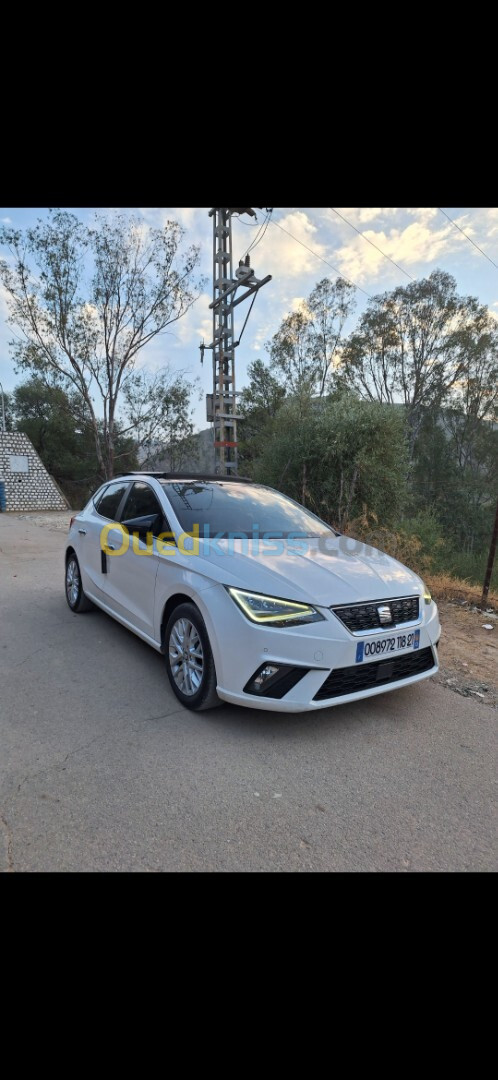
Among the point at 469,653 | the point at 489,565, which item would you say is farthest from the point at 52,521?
the point at 469,653

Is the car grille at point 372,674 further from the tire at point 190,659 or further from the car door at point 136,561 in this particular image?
the car door at point 136,561

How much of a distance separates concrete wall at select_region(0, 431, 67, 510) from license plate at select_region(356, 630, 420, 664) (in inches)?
1133

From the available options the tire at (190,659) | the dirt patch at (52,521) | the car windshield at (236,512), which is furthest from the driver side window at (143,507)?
the dirt patch at (52,521)

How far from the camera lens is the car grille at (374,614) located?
2.62 metres

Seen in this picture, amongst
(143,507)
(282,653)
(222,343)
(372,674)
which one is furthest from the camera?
(222,343)

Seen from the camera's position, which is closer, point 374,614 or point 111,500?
point 374,614

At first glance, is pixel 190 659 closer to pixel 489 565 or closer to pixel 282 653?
pixel 282 653

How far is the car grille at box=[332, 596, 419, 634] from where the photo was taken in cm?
262

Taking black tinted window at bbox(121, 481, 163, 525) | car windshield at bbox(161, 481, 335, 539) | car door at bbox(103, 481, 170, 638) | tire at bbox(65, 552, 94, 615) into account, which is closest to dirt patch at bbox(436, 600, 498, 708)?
car windshield at bbox(161, 481, 335, 539)

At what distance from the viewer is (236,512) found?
12.3 ft

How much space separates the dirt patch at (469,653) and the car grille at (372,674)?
678mm

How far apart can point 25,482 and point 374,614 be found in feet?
98.3
